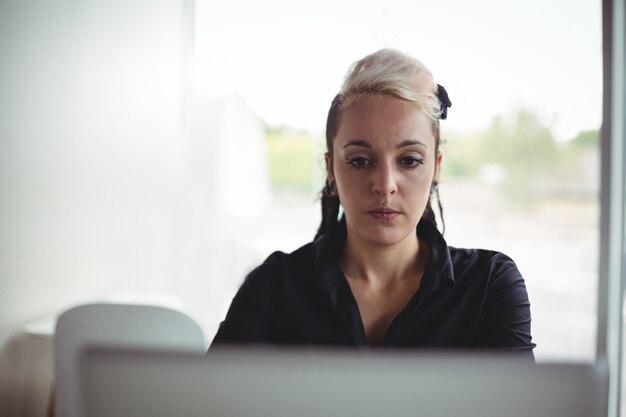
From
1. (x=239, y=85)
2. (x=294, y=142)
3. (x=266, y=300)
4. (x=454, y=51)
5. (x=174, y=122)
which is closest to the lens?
(x=266, y=300)

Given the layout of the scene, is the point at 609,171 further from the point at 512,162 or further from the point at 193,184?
the point at 193,184

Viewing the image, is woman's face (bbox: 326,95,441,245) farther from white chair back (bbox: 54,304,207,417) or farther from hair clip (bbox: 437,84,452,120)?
white chair back (bbox: 54,304,207,417)

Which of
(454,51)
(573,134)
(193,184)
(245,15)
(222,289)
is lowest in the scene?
(222,289)

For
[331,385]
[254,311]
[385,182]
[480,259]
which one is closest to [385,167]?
[385,182]

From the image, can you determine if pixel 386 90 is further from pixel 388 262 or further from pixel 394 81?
pixel 388 262

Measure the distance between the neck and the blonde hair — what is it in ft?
0.90

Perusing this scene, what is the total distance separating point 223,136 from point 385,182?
3.10 feet

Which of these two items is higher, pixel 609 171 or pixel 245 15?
pixel 245 15

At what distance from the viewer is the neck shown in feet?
3.72

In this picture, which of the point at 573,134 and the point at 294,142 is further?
the point at 573,134

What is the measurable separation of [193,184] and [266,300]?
995mm

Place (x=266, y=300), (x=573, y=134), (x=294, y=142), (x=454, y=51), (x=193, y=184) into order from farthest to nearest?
(x=193, y=184) → (x=573, y=134) → (x=294, y=142) → (x=454, y=51) → (x=266, y=300)

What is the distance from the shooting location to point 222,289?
1928mm

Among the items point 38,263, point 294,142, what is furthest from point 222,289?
point 294,142
